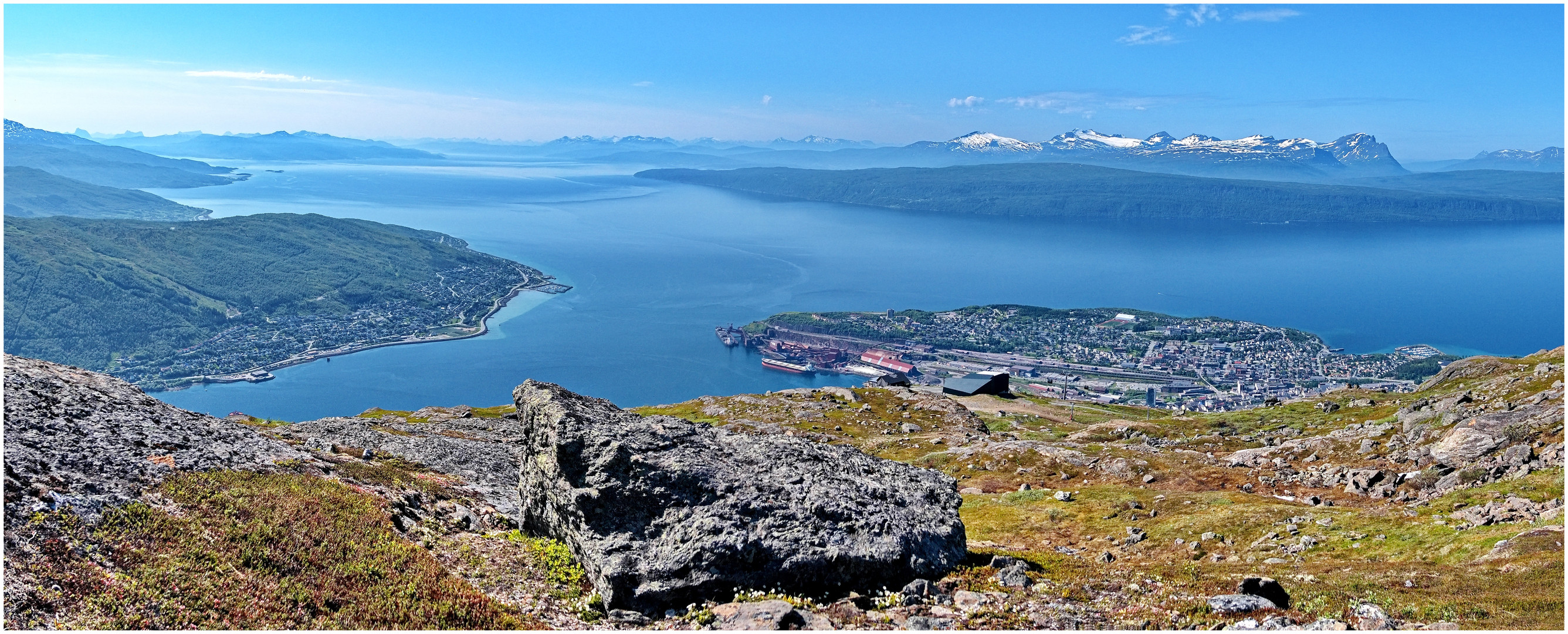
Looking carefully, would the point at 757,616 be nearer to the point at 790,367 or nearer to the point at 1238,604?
the point at 1238,604

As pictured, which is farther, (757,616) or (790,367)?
(790,367)

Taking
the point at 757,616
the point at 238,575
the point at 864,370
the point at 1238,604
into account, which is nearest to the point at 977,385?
the point at 864,370

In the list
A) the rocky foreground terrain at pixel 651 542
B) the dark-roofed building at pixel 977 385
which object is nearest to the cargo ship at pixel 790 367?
the dark-roofed building at pixel 977 385

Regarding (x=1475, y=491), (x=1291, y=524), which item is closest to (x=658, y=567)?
(x=1291, y=524)

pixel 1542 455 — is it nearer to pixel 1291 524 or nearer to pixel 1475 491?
pixel 1475 491

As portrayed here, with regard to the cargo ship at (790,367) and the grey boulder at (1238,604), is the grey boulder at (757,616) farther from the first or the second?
the cargo ship at (790,367)

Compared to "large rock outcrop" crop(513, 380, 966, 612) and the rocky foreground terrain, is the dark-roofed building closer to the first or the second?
the rocky foreground terrain
